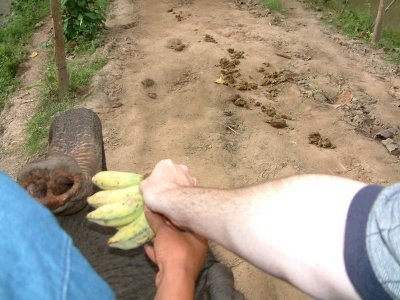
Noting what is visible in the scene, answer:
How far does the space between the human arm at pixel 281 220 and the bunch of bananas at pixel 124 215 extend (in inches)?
5.5

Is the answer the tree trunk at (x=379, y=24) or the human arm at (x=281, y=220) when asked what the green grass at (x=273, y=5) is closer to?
the tree trunk at (x=379, y=24)

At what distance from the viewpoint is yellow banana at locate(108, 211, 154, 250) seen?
2322mm

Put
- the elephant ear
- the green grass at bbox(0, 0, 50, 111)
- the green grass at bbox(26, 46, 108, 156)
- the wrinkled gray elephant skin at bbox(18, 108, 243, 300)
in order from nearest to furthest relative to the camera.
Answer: the elephant ear → the wrinkled gray elephant skin at bbox(18, 108, 243, 300) → the green grass at bbox(26, 46, 108, 156) → the green grass at bbox(0, 0, 50, 111)

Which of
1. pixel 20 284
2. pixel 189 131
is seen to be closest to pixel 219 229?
pixel 20 284

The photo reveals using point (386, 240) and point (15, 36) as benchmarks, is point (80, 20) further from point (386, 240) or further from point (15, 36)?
point (386, 240)

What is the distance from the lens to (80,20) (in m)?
6.58

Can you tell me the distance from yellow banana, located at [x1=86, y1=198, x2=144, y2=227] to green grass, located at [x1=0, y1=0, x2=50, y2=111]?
4301mm

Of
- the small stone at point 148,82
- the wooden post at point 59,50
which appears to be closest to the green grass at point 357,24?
the small stone at point 148,82

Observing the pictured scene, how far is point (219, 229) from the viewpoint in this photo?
2021 mm

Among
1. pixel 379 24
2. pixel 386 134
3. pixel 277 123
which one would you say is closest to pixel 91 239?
pixel 277 123

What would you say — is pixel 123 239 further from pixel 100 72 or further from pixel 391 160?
pixel 100 72

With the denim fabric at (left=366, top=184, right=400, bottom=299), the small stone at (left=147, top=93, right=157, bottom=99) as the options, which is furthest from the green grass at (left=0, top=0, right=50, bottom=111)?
the denim fabric at (left=366, top=184, right=400, bottom=299)

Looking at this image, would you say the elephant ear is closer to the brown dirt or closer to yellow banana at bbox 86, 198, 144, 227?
yellow banana at bbox 86, 198, 144, 227

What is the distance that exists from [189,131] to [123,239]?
2.78m
